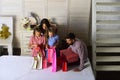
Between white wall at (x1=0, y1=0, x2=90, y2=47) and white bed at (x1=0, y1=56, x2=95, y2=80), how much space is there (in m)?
1.15

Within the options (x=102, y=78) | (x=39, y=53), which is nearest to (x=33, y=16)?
(x=39, y=53)

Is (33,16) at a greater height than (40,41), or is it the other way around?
(33,16)

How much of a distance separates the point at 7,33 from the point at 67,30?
0.97 m

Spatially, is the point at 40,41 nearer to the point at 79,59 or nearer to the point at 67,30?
the point at 79,59

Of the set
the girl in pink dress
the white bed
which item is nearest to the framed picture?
the girl in pink dress

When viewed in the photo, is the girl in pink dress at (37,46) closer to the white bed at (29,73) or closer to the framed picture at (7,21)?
the white bed at (29,73)

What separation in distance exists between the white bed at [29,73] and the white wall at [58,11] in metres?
1.15

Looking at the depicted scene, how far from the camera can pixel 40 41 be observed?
312cm

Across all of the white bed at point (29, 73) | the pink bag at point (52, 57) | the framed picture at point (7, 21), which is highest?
the framed picture at point (7, 21)

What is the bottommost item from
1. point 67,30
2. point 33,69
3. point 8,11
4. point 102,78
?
point 102,78

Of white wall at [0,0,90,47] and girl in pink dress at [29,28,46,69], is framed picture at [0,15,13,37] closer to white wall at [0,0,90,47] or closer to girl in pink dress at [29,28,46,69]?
white wall at [0,0,90,47]

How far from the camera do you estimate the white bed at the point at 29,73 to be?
2.61 meters

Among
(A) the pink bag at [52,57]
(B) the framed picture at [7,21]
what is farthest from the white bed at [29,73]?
(B) the framed picture at [7,21]

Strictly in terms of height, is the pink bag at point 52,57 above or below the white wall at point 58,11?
below
